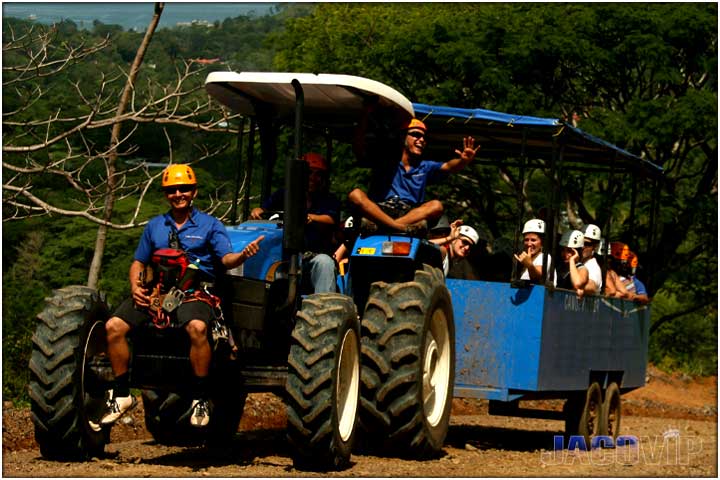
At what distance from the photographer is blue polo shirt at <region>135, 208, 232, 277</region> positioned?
1012cm

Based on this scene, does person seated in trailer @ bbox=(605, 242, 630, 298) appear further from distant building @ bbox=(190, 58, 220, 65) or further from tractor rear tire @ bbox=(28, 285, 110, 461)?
tractor rear tire @ bbox=(28, 285, 110, 461)

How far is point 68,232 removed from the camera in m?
38.4

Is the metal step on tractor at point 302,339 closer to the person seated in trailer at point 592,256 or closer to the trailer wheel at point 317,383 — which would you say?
the trailer wheel at point 317,383

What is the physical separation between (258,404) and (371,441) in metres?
5.96

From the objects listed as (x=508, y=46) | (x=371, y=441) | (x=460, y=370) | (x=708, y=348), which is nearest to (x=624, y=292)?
(x=460, y=370)

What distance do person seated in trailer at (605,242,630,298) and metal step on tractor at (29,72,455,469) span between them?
410cm

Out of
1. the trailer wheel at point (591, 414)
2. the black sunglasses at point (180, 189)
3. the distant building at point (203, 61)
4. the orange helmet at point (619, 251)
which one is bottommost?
the trailer wheel at point (591, 414)

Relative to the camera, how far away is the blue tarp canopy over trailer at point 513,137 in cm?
1285

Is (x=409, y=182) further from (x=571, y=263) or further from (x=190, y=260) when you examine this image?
(x=571, y=263)

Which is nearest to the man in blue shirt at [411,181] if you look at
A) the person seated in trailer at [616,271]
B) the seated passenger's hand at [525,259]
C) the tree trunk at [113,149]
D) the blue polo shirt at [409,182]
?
the blue polo shirt at [409,182]

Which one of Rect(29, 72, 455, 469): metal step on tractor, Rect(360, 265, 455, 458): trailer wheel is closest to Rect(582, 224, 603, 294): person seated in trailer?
Rect(29, 72, 455, 469): metal step on tractor

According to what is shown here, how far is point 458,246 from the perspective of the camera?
13.3 metres

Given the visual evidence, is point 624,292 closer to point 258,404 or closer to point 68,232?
point 258,404

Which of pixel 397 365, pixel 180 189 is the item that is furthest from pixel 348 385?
pixel 180 189
